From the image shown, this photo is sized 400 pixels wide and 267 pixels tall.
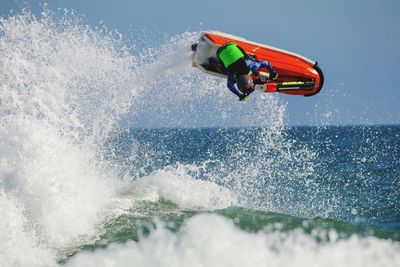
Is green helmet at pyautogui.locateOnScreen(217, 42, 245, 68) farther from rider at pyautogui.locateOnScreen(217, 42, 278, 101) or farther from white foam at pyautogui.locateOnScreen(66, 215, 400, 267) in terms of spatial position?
white foam at pyautogui.locateOnScreen(66, 215, 400, 267)

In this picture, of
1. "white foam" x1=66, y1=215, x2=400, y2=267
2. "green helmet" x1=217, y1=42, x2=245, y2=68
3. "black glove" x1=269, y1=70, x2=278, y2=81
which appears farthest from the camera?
"black glove" x1=269, y1=70, x2=278, y2=81

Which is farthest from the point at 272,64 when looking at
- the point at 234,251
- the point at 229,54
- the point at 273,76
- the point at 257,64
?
the point at 234,251

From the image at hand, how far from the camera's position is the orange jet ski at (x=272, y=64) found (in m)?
12.1

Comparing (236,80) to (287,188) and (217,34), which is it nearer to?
(217,34)

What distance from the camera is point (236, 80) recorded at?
10.8 m

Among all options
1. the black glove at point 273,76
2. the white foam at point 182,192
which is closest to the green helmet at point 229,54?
the black glove at point 273,76

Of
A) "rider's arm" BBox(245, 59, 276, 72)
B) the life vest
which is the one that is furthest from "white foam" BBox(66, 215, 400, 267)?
"rider's arm" BBox(245, 59, 276, 72)

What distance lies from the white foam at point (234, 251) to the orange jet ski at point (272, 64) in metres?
4.72

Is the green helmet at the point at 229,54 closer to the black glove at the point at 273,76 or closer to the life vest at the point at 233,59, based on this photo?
the life vest at the point at 233,59

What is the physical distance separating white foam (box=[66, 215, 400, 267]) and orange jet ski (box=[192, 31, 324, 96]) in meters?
4.72

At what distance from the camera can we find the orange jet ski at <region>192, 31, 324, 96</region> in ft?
39.8

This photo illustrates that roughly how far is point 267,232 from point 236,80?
3.58m

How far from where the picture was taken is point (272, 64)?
12367 mm

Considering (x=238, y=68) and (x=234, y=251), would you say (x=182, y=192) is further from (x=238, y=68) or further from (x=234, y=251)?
(x=234, y=251)
